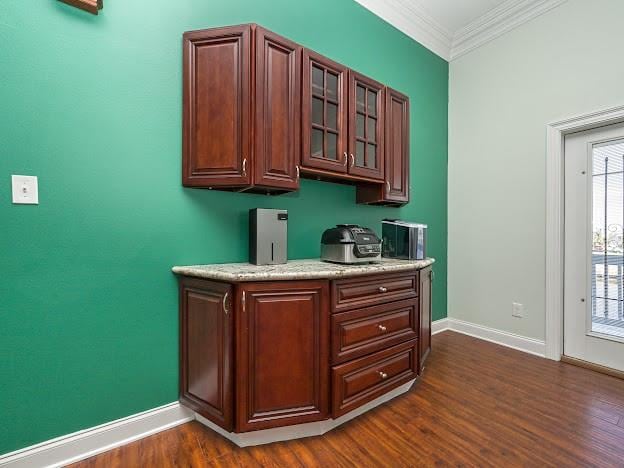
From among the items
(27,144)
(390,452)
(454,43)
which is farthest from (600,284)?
(27,144)

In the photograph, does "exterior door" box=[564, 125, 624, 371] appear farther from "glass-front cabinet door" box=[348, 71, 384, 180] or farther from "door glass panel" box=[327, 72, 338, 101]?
"door glass panel" box=[327, 72, 338, 101]

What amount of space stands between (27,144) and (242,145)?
94 centimetres

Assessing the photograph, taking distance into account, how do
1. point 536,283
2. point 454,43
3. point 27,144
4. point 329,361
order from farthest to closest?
point 454,43 < point 536,283 < point 329,361 < point 27,144

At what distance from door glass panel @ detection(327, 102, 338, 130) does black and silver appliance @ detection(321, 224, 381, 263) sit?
0.68 meters

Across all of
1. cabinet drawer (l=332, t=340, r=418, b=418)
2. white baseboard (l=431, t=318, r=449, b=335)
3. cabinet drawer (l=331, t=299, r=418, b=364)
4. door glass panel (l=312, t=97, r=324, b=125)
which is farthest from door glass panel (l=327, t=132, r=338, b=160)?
white baseboard (l=431, t=318, r=449, b=335)

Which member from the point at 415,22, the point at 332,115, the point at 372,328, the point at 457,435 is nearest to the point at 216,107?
the point at 332,115

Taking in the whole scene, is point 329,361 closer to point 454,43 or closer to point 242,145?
point 242,145

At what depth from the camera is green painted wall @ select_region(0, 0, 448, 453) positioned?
1302 millimetres

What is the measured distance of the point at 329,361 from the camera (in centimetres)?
156

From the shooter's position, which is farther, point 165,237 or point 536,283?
point 536,283

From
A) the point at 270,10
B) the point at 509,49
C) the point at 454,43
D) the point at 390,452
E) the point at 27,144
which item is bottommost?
the point at 390,452

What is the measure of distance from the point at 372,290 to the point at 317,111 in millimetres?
1172

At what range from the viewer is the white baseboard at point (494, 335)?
264cm

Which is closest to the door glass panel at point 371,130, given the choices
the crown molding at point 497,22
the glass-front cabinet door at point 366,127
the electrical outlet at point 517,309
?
the glass-front cabinet door at point 366,127
